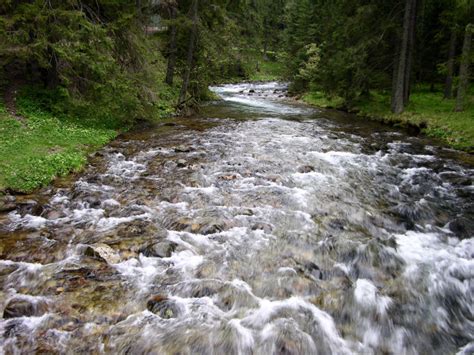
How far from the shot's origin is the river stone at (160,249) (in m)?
5.86

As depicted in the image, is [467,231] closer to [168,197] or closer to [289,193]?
[289,193]

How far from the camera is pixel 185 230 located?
6.73m

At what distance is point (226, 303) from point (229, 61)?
1716cm

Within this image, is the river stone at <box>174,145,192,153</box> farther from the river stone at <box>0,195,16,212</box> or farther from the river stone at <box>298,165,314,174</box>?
the river stone at <box>0,195,16,212</box>

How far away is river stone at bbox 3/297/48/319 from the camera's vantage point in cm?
436

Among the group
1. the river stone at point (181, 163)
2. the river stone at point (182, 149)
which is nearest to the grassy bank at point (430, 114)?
the river stone at point (182, 149)

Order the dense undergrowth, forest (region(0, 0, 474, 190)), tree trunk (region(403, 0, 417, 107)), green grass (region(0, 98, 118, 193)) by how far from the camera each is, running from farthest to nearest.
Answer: tree trunk (region(403, 0, 417, 107)) → forest (region(0, 0, 474, 190)) → the dense undergrowth → green grass (region(0, 98, 118, 193))

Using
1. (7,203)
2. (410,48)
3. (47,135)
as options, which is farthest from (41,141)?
(410,48)

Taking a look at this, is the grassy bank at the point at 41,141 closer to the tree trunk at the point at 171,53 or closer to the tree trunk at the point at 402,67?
the tree trunk at the point at 171,53

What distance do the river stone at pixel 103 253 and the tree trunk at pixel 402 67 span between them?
18339 mm

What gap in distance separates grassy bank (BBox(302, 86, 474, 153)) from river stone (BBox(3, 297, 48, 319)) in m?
14.4

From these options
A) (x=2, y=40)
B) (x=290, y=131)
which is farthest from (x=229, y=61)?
(x=2, y=40)

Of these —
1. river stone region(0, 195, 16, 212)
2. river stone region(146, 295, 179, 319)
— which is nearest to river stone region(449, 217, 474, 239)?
river stone region(146, 295, 179, 319)

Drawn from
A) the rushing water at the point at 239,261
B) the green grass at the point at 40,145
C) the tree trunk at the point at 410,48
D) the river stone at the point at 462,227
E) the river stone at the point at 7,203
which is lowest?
the river stone at the point at 462,227
